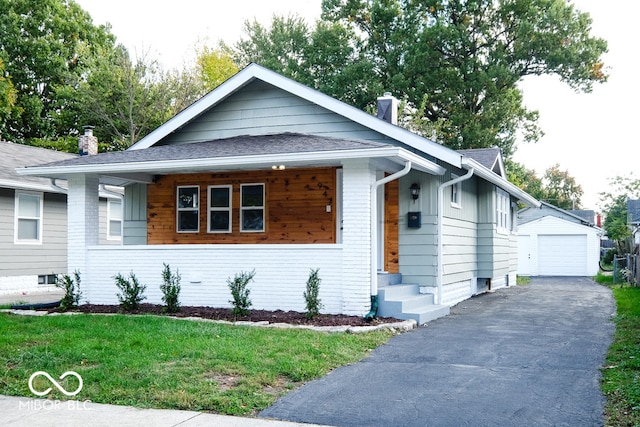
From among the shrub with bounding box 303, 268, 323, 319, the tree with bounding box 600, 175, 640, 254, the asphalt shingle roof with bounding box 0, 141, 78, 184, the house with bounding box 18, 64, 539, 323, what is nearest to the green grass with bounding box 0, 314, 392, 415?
the shrub with bounding box 303, 268, 323, 319

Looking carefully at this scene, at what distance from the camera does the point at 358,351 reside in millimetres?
7426

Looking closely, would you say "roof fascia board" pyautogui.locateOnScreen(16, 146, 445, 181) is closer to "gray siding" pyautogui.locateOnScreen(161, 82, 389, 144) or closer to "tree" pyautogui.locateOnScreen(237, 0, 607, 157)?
"gray siding" pyautogui.locateOnScreen(161, 82, 389, 144)

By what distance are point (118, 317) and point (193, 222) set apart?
3.88 meters

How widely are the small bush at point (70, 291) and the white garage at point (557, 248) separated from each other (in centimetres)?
2045

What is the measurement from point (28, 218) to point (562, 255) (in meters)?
21.0

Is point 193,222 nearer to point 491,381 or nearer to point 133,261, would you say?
point 133,261

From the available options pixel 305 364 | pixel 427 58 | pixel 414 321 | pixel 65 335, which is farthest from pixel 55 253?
pixel 427 58

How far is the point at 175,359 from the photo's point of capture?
6.54 meters

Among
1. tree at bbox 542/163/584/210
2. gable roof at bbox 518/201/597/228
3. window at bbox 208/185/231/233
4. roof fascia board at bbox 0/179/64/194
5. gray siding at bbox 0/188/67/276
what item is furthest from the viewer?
tree at bbox 542/163/584/210

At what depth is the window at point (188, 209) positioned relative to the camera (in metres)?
13.2

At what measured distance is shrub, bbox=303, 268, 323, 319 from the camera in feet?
31.9

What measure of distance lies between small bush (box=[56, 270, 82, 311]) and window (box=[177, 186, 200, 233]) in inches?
95.8

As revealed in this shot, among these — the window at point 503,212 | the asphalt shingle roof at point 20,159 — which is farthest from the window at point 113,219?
the window at point 503,212

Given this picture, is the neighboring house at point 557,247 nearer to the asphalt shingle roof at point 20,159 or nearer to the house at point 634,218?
the house at point 634,218
